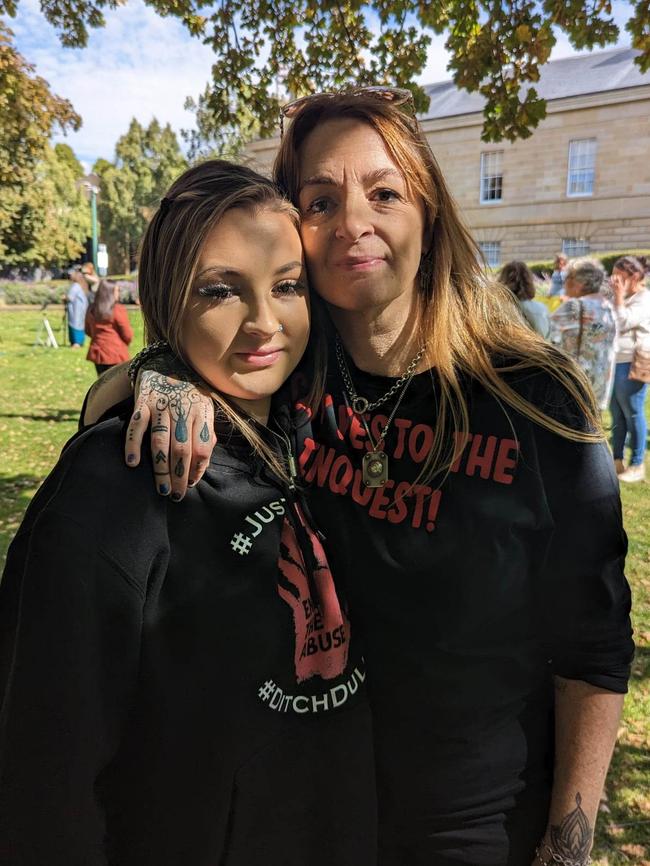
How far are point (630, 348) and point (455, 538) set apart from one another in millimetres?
6933

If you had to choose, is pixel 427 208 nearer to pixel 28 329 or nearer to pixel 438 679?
pixel 438 679

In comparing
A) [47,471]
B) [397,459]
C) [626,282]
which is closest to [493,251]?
[626,282]

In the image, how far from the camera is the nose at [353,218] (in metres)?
1.50

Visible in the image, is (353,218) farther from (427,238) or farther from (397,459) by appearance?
(397,459)

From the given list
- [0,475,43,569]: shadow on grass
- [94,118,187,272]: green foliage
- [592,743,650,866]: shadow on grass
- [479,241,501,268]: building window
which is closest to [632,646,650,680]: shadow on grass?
[592,743,650,866]: shadow on grass

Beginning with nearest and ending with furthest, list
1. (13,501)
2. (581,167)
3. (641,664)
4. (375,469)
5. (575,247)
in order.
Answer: (375,469) < (641,664) < (13,501) < (581,167) < (575,247)

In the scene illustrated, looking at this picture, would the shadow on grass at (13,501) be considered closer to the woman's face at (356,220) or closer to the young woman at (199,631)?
the young woman at (199,631)

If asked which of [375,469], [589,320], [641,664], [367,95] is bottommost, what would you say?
[641,664]

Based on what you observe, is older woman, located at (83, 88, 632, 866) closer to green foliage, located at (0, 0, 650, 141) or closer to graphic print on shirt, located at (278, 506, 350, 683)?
graphic print on shirt, located at (278, 506, 350, 683)

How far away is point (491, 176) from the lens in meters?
33.5

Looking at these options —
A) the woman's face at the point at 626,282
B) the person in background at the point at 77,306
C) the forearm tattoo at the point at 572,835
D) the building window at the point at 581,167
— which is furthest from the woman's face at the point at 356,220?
the building window at the point at 581,167

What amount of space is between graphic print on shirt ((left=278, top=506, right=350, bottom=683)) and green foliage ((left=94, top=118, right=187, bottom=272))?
51450 millimetres

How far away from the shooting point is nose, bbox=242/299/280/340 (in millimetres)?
1417

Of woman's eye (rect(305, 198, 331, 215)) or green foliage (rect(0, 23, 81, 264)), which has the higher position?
green foliage (rect(0, 23, 81, 264))
